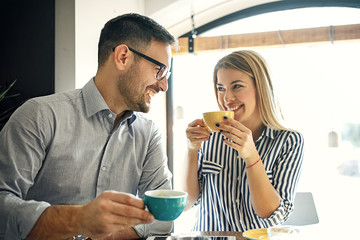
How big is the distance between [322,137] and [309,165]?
321 millimetres

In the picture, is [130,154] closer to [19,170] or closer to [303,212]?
[19,170]

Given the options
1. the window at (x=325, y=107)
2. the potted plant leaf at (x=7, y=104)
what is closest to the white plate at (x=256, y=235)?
the potted plant leaf at (x=7, y=104)

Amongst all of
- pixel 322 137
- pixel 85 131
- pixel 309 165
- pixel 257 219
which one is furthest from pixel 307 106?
pixel 85 131

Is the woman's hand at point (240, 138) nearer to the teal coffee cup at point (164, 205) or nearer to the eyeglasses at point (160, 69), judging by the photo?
the eyeglasses at point (160, 69)

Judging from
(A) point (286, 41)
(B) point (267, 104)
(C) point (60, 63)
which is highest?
(A) point (286, 41)

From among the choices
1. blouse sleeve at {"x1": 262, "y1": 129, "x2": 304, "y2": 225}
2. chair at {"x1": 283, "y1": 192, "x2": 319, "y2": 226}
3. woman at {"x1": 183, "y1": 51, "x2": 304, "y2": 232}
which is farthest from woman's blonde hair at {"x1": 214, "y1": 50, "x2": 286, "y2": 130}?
chair at {"x1": 283, "y1": 192, "x2": 319, "y2": 226}

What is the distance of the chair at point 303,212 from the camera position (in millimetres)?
2295

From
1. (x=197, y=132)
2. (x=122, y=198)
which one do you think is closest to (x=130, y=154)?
(x=197, y=132)

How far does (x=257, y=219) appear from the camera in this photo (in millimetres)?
1821

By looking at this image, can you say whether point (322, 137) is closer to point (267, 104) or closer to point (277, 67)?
point (277, 67)

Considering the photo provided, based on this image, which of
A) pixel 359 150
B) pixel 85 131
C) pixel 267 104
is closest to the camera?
pixel 85 131

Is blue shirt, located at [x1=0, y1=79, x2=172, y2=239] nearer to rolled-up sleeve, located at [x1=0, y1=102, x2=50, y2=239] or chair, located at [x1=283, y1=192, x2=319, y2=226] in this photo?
rolled-up sleeve, located at [x1=0, y1=102, x2=50, y2=239]

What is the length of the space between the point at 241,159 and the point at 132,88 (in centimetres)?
75

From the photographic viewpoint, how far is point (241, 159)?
6.48 ft
